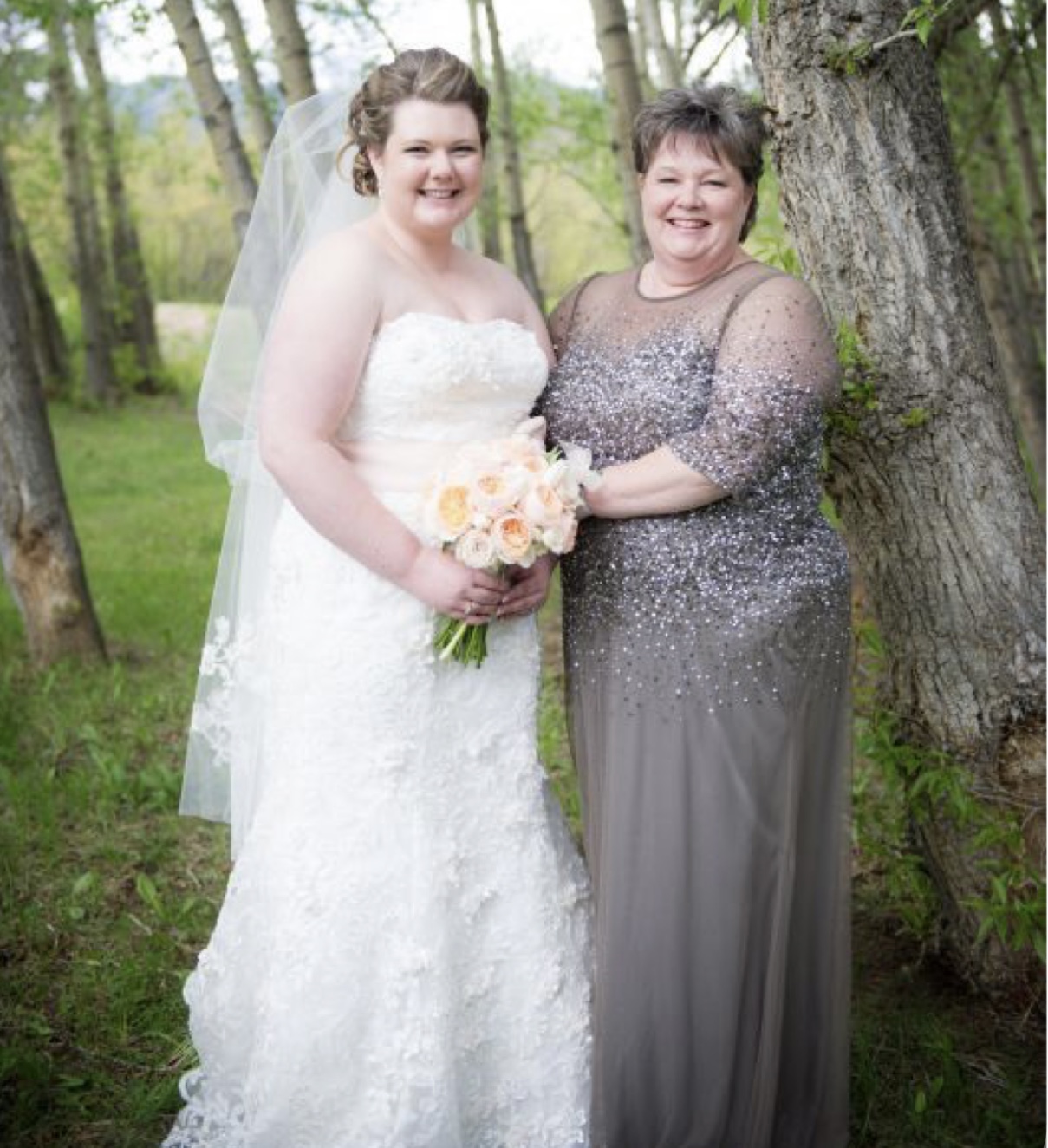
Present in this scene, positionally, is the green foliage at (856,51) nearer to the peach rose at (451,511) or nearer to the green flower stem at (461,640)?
the peach rose at (451,511)

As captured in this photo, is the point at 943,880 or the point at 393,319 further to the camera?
the point at 943,880

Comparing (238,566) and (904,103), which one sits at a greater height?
(904,103)

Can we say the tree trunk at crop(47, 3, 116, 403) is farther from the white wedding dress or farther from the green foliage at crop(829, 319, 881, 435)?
the white wedding dress

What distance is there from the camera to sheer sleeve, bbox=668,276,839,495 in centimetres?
281

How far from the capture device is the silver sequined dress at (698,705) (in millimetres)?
2947

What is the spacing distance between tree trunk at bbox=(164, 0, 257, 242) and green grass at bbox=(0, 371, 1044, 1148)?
8.23 ft

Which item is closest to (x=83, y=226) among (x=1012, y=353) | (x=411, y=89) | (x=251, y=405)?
(x=1012, y=353)

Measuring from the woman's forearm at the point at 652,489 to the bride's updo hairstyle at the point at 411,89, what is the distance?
833mm

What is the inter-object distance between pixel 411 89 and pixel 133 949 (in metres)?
2.85

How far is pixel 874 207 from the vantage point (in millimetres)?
3504

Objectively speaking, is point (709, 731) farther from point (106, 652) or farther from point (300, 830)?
point (106, 652)

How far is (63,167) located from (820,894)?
18.7m

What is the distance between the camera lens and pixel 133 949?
424cm

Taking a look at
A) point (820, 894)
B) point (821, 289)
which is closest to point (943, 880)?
→ point (820, 894)
